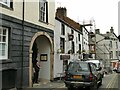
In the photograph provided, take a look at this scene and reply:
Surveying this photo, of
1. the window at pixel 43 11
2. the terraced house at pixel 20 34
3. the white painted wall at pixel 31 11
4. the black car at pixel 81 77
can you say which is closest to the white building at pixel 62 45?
the white painted wall at pixel 31 11

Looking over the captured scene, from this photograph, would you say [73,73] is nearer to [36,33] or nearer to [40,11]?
[36,33]

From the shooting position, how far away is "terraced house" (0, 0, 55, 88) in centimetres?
1484

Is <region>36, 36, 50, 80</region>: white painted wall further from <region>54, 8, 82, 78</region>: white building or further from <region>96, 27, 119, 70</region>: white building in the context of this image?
<region>96, 27, 119, 70</region>: white building

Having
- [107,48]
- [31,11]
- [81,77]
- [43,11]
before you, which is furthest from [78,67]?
[107,48]

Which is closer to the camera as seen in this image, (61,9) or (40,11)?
(40,11)

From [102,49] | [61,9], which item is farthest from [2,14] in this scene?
[102,49]

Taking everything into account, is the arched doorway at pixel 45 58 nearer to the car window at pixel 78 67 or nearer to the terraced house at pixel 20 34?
the terraced house at pixel 20 34

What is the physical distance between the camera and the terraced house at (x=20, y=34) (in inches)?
584

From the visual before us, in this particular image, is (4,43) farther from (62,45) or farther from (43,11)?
(62,45)

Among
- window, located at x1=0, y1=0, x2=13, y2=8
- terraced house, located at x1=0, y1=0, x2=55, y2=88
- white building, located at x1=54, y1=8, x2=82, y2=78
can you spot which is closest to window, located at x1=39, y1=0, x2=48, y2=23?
terraced house, located at x1=0, y1=0, x2=55, y2=88

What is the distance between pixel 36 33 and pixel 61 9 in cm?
1578

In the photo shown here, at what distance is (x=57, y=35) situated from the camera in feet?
82.6

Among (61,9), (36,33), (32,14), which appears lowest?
(36,33)

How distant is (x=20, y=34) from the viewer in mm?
16562
